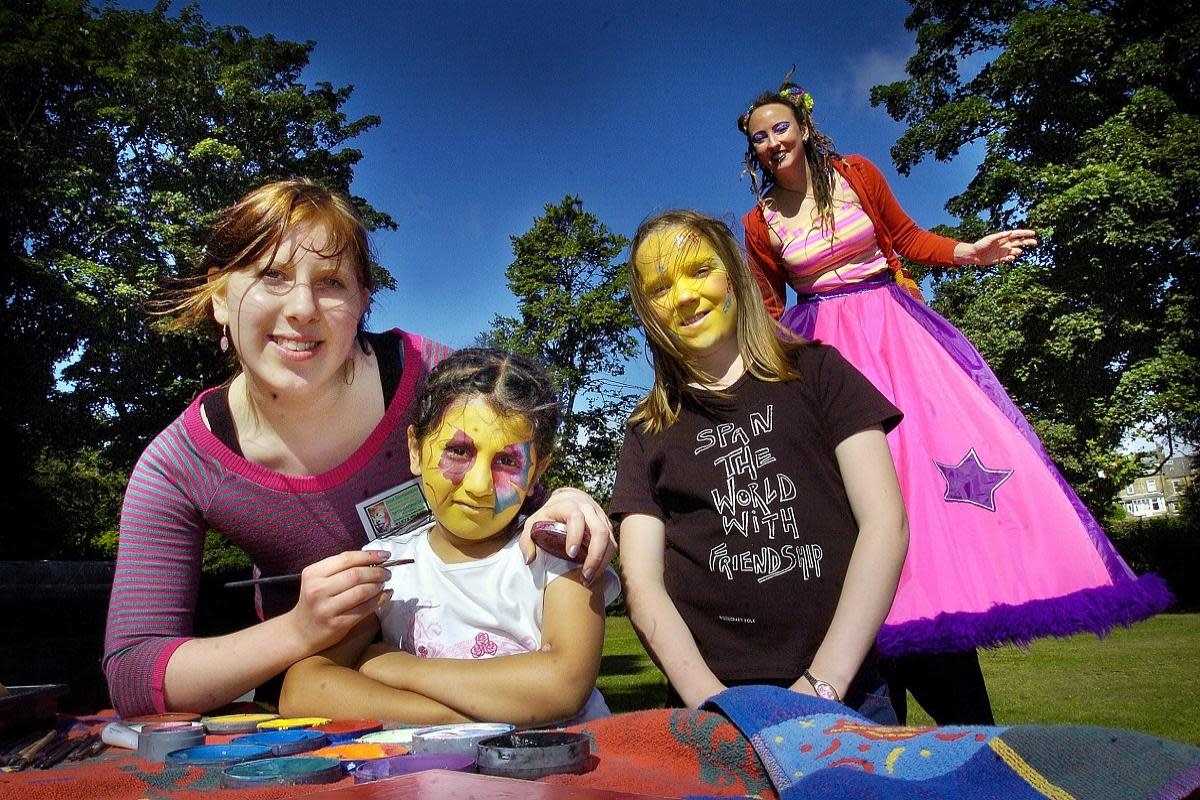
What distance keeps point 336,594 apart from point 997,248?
2.24 meters

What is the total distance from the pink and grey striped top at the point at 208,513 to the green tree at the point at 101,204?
12936mm

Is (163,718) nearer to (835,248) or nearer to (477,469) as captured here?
(477,469)

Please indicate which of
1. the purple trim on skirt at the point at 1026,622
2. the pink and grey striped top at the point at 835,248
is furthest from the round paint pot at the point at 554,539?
the pink and grey striped top at the point at 835,248

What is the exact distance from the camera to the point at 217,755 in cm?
135

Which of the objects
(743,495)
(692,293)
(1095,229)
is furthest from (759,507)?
(1095,229)

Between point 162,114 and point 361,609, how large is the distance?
18.3 m

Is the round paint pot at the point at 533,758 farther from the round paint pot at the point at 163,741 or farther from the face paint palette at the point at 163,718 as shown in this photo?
the face paint palette at the point at 163,718

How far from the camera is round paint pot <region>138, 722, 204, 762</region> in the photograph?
147 centimetres

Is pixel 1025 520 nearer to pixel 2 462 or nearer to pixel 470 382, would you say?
pixel 470 382

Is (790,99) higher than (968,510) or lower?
higher

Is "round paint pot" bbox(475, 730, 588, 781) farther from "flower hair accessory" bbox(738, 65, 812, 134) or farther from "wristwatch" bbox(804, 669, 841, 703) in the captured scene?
"flower hair accessory" bbox(738, 65, 812, 134)

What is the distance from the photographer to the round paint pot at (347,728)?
152 cm

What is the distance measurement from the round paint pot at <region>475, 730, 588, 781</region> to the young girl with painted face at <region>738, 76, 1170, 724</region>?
1.34m

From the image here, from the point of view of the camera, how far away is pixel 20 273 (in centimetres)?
1519
